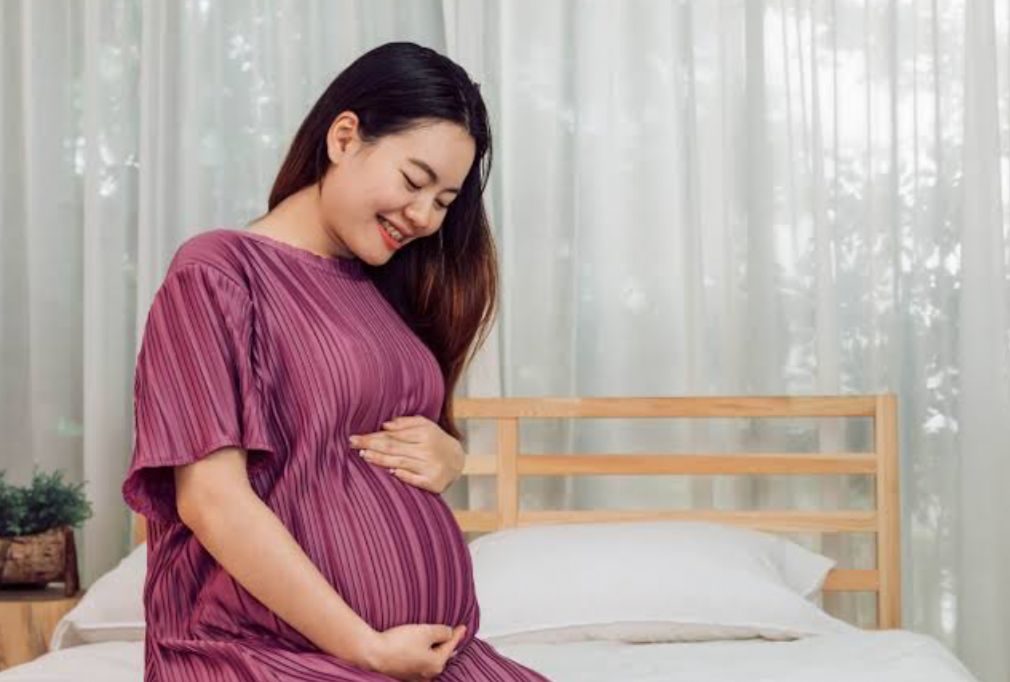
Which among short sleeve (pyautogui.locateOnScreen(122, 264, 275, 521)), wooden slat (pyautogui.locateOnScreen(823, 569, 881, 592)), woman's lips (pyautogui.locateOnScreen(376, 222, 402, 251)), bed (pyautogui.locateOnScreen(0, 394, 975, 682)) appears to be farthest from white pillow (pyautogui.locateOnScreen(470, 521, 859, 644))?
short sleeve (pyautogui.locateOnScreen(122, 264, 275, 521))

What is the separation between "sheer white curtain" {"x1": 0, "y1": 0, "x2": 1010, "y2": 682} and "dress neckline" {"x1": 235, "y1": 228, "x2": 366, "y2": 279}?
1.68 metres

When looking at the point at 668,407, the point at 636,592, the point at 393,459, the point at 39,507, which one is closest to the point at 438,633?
the point at 393,459

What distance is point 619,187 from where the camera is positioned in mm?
3152

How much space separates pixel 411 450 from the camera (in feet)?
4.61

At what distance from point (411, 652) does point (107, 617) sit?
149 centimetres

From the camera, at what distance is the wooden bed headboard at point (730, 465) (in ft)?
9.63

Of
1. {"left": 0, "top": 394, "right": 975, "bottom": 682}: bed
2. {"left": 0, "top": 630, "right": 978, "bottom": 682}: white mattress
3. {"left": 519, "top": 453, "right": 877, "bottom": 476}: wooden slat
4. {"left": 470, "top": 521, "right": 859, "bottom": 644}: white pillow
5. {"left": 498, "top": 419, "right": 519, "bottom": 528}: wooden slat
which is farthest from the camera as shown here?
{"left": 498, "top": 419, "right": 519, "bottom": 528}: wooden slat

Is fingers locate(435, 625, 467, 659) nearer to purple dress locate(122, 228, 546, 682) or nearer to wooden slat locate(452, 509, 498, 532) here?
purple dress locate(122, 228, 546, 682)

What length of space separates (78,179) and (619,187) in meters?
1.23

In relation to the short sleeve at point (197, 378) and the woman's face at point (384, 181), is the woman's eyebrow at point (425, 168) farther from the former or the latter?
the short sleeve at point (197, 378)

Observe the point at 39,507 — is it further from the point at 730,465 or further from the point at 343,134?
the point at 343,134

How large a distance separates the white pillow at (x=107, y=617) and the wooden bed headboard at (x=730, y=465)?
0.72m

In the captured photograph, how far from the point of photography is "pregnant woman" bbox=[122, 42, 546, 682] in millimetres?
1253

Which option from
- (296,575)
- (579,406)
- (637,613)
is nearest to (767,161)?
(579,406)
